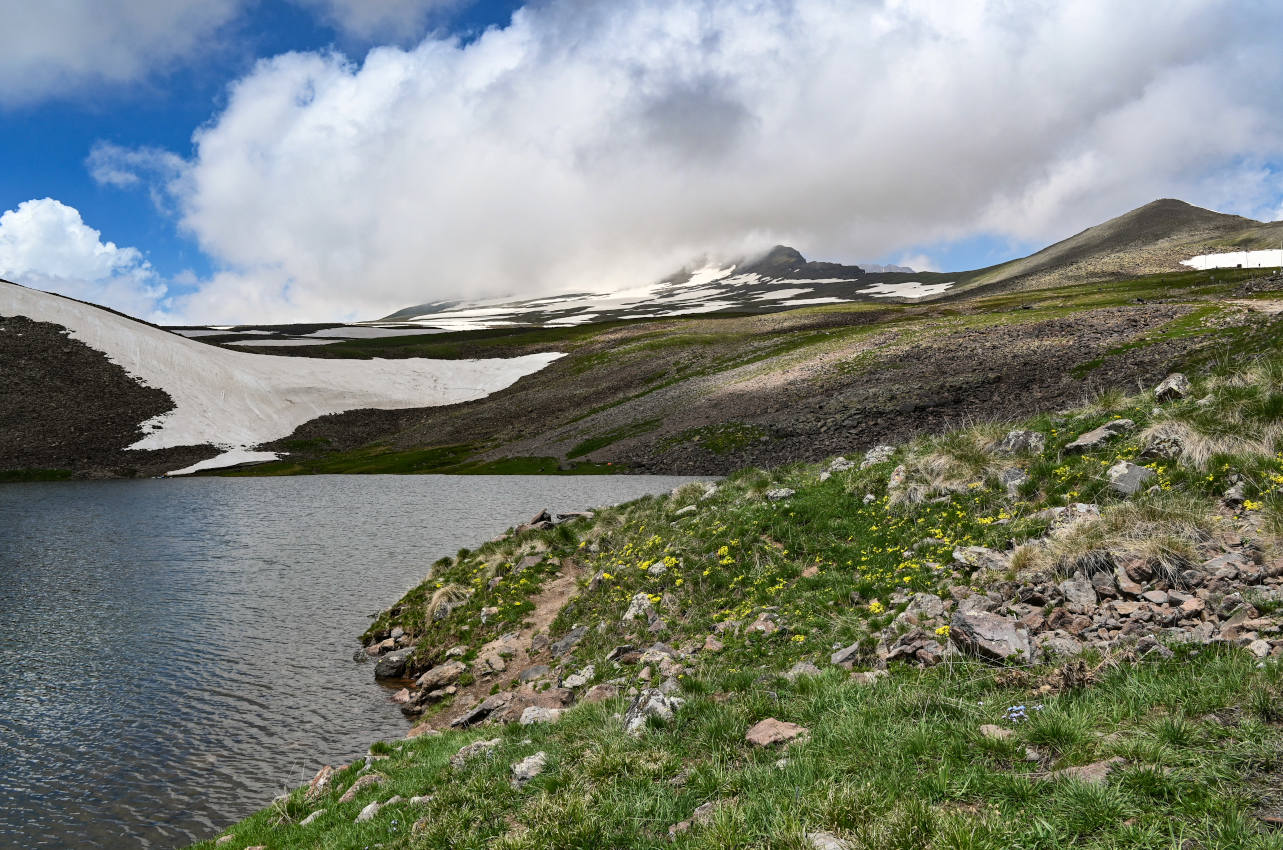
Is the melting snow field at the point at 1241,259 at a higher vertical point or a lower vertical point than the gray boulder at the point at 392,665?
higher

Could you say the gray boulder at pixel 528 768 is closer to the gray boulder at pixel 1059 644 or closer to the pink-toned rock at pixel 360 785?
the pink-toned rock at pixel 360 785

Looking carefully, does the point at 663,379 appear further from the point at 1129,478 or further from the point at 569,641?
the point at 1129,478

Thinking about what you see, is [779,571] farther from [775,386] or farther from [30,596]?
[775,386]

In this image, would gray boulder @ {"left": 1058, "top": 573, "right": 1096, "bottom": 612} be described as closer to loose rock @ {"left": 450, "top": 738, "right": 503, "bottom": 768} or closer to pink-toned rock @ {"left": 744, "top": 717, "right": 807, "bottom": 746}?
pink-toned rock @ {"left": 744, "top": 717, "right": 807, "bottom": 746}

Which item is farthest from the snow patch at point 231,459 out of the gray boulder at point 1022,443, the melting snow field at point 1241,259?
the melting snow field at point 1241,259

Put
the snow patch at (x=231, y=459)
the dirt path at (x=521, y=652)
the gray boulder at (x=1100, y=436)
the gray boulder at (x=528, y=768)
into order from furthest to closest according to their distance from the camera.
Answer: the snow patch at (x=231, y=459) → the dirt path at (x=521, y=652) → the gray boulder at (x=1100, y=436) → the gray boulder at (x=528, y=768)

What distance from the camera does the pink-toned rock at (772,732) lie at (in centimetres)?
873

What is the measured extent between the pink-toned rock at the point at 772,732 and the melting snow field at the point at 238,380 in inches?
3943

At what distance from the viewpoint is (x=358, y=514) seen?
51.0m

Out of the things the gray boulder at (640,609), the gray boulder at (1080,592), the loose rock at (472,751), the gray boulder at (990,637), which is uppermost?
the gray boulder at (1080,592)

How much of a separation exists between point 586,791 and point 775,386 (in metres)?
72.6

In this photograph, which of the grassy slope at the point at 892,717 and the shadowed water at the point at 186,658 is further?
the shadowed water at the point at 186,658

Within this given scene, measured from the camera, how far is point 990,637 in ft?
33.5

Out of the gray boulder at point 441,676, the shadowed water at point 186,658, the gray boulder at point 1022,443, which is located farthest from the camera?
the gray boulder at point 441,676
